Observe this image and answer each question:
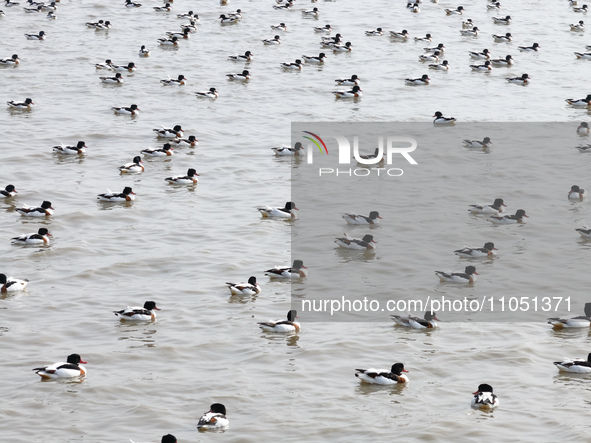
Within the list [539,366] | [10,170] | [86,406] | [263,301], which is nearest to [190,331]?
[263,301]

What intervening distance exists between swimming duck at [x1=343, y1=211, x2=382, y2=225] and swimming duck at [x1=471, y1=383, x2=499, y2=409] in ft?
40.8

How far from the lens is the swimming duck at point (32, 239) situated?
29.4m

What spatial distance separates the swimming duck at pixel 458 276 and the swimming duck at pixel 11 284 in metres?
10.9

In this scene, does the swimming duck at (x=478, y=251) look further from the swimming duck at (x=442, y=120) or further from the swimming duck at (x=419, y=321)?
the swimming duck at (x=442, y=120)

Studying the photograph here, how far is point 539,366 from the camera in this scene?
75.7 ft

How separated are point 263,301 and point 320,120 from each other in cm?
1931

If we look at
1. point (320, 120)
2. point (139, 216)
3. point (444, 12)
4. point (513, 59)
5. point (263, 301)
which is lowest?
point (263, 301)

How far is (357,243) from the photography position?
30547mm

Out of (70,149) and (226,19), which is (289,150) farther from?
(226,19)

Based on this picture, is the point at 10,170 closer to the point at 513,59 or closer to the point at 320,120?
the point at 320,120

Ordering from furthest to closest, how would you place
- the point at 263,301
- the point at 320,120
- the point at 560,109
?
the point at 560,109 → the point at 320,120 → the point at 263,301

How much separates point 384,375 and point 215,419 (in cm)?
400

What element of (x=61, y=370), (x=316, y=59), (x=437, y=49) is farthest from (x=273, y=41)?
(x=61, y=370)

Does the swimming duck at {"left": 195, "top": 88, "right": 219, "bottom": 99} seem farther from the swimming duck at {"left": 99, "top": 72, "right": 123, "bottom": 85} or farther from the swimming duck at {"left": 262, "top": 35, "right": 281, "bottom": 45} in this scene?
the swimming duck at {"left": 262, "top": 35, "right": 281, "bottom": 45}
